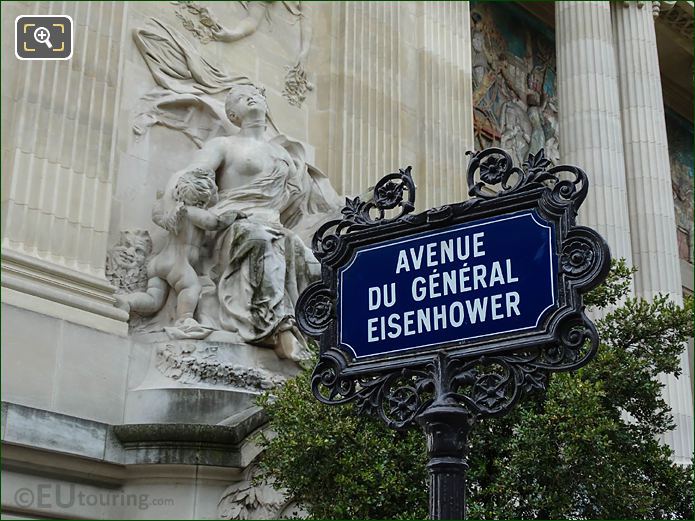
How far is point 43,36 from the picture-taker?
12117 millimetres

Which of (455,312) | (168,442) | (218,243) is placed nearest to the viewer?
(455,312)

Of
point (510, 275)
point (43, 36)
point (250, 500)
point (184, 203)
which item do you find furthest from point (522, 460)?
point (43, 36)

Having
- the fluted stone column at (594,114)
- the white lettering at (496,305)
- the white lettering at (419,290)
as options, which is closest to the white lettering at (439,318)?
the white lettering at (419,290)

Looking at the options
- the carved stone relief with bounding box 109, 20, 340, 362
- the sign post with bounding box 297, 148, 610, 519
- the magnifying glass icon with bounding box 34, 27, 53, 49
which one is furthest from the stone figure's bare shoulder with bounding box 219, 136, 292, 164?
the sign post with bounding box 297, 148, 610, 519

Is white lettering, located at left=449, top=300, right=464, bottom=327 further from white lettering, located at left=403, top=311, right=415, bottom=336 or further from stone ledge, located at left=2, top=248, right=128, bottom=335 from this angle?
stone ledge, located at left=2, top=248, right=128, bottom=335

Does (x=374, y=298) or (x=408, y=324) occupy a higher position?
(x=374, y=298)

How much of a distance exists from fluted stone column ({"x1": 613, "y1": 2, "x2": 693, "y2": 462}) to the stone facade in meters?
0.15

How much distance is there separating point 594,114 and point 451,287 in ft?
57.4

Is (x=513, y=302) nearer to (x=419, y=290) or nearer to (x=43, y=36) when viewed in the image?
(x=419, y=290)

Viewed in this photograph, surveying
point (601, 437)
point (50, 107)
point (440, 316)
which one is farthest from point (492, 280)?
point (50, 107)

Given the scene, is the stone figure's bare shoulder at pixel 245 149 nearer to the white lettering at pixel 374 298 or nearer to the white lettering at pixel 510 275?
the white lettering at pixel 374 298

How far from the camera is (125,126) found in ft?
46.0

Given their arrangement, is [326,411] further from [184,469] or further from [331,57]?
[331,57]

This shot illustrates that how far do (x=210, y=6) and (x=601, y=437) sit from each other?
32.6 feet
